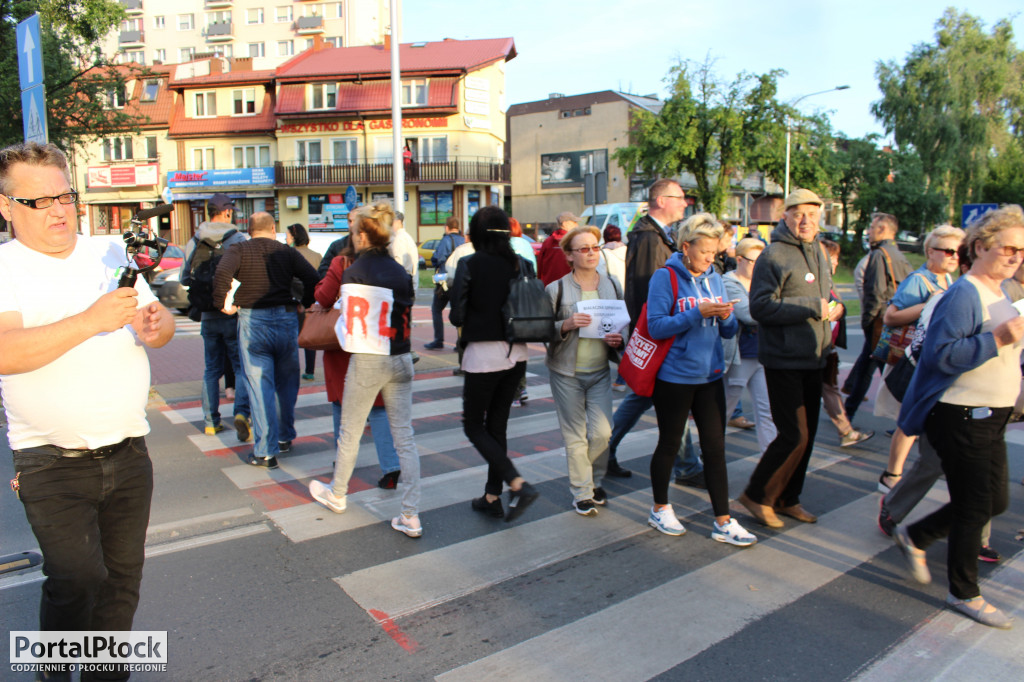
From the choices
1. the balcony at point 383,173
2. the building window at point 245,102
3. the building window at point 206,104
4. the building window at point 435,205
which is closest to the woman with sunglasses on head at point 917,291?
the balcony at point 383,173

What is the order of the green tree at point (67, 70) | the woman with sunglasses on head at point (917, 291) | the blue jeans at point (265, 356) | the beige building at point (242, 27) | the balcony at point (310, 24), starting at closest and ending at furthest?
the woman with sunglasses on head at point (917, 291) < the blue jeans at point (265, 356) < the green tree at point (67, 70) < the balcony at point (310, 24) < the beige building at point (242, 27)

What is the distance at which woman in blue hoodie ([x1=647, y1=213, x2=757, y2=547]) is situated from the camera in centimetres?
419

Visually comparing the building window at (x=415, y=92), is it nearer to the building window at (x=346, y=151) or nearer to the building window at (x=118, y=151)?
the building window at (x=346, y=151)

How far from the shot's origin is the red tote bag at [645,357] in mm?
4250

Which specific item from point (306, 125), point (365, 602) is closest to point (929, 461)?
point (365, 602)

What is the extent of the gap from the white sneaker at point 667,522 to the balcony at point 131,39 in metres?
73.3

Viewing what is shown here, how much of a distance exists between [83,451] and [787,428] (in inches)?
146

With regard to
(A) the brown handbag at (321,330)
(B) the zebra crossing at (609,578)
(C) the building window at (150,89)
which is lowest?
(B) the zebra crossing at (609,578)

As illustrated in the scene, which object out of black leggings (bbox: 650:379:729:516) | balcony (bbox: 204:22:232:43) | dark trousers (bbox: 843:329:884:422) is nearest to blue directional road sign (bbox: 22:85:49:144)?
black leggings (bbox: 650:379:729:516)

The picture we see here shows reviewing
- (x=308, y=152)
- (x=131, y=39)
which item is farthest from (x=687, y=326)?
(x=131, y=39)

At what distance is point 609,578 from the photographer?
151 inches

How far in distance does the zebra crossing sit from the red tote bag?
3.12 feet

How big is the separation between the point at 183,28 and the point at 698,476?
235 ft

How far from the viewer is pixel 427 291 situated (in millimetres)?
23719
